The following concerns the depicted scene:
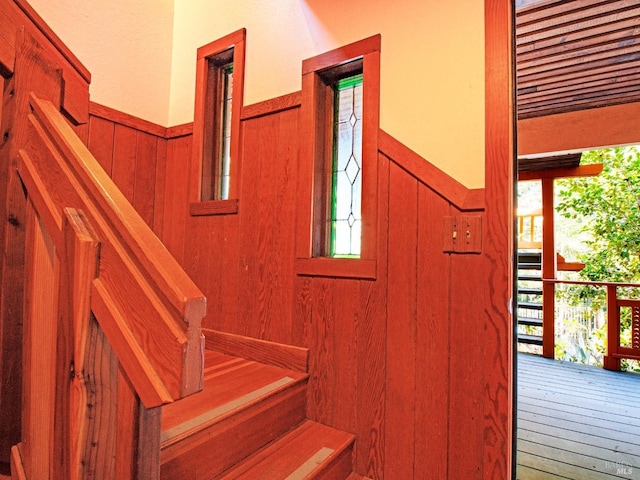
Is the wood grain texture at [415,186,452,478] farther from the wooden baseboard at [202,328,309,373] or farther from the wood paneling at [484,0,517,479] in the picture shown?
the wooden baseboard at [202,328,309,373]

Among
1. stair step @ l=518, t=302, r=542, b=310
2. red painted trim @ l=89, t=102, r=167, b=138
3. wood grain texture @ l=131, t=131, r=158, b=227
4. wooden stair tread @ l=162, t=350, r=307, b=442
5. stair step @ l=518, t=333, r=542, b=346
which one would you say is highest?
red painted trim @ l=89, t=102, r=167, b=138

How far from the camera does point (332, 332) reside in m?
1.67

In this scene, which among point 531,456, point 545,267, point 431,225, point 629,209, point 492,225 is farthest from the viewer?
point 629,209

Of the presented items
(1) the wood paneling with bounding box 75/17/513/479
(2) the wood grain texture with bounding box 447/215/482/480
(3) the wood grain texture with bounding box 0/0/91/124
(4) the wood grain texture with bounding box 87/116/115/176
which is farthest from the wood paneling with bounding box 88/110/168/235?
(2) the wood grain texture with bounding box 447/215/482/480

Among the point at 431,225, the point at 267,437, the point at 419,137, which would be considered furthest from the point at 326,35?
the point at 267,437

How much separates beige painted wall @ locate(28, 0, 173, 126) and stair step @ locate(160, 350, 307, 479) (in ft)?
6.01

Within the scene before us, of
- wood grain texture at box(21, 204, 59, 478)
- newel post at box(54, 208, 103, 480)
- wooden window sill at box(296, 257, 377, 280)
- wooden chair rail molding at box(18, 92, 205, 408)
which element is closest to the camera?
wooden chair rail molding at box(18, 92, 205, 408)

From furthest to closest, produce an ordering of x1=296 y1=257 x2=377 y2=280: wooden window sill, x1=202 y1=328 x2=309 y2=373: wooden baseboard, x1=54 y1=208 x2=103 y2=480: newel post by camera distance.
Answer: x1=202 y1=328 x2=309 y2=373: wooden baseboard < x1=296 y1=257 x2=377 y2=280: wooden window sill < x1=54 y1=208 x2=103 y2=480: newel post

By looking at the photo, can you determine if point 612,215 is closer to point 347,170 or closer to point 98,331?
point 347,170

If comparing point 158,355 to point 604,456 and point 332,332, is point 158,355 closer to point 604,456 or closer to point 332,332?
point 332,332

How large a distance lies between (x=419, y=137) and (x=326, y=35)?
0.81 meters

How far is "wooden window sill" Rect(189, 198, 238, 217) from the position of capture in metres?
2.08

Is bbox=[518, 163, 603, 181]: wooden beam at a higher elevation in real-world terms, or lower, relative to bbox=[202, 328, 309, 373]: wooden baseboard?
higher

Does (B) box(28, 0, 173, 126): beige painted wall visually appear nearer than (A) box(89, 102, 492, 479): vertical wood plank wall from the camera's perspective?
No
